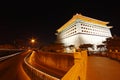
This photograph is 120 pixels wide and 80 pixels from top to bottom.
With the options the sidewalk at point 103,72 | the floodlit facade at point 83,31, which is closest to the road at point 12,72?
the sidewalk at point 103,72

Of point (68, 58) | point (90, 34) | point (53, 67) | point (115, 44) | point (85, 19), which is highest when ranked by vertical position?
point (85, 19)

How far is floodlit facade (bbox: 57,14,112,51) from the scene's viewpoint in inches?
3666

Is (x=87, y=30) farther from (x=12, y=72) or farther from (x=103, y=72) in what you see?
(x=103, y=72)

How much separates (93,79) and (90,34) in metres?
92.9

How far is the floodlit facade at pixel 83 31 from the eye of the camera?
9312 centimetres

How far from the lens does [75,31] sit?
9656cm

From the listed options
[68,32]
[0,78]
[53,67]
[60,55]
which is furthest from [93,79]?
[68,32]

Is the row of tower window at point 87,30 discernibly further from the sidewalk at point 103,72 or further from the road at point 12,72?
the sidewalk at point 103,72

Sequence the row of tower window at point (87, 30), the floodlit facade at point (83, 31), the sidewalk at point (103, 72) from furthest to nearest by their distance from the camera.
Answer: the row of tower window at point (87, 30) < the floodlit facade at point (83, 31) < the sidewalk at point (103, 72)

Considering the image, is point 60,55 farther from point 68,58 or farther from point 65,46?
point 65,46

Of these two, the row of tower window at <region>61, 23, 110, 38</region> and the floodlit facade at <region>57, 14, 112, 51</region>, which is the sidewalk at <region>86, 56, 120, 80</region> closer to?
the floodlit facade at <region>57, 14, 112, 51</region>

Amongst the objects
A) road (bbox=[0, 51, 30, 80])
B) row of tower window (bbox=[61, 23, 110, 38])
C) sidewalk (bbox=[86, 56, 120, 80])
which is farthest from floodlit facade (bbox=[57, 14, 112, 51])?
sidewalk (bbox=[86, 56, 120, 80])

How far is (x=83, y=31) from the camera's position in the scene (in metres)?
94.8

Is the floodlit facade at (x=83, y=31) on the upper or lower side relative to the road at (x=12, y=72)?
upper
